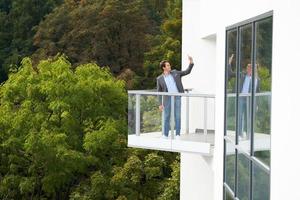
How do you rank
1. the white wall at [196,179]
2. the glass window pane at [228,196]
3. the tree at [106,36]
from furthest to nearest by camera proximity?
the tree at [106,36]
the white wall at [196,179]
the glass window pane at [228,196]

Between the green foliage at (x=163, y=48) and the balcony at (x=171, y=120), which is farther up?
the green foliage at (x=163, y=48)

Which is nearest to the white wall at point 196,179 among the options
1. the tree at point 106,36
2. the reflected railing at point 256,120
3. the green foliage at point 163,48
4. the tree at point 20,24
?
the reflected railing at point 256,120

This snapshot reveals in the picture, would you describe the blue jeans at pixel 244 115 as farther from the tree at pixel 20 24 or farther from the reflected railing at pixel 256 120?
the tree at pixel 20 24

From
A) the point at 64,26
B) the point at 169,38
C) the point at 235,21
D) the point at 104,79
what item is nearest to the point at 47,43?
the point at 64,26

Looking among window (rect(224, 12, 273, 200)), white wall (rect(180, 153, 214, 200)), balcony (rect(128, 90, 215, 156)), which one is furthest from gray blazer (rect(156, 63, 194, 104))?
window (rect(224, 12, 273, 200))

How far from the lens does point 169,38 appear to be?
126ft

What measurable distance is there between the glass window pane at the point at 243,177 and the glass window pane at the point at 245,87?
0.62ft

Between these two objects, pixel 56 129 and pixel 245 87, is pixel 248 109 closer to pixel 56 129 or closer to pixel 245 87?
pixel 245 87

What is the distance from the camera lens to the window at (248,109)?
802cm

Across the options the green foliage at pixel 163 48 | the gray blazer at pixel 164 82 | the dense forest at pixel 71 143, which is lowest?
the dense forest at pixel 71 143

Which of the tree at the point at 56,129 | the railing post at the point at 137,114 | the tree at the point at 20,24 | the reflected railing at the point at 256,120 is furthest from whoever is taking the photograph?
the tree at the point at 20,24

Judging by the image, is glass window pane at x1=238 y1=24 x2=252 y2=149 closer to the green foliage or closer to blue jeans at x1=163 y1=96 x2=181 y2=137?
blue jeans at x1=163 y1=96 x2=181 y2=137

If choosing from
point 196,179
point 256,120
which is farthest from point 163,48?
point 256,120

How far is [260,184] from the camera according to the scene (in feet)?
27.7
